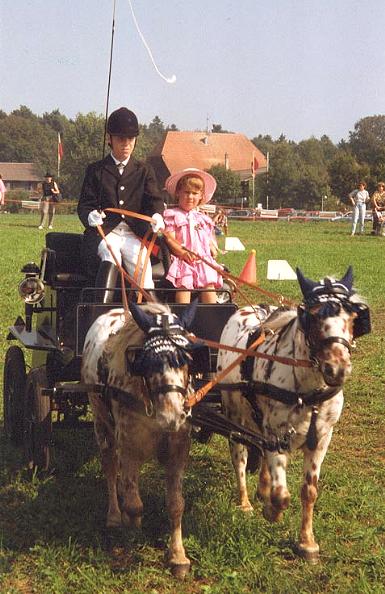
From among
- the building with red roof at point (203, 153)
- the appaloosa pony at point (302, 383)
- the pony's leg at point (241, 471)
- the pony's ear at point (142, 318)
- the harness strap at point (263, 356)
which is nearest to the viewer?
A: the appaloosa pony at point (302, 383)

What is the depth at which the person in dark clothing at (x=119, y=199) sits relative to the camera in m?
6.84

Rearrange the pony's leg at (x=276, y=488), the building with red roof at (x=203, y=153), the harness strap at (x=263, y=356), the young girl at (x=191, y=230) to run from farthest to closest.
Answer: the building with red roof at (x=203, y=153), the young girl at (x=191, y=230), the pony's leg at (x=276, y=488), the harness strap at (x=263, y=356)

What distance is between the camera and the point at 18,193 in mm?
71562

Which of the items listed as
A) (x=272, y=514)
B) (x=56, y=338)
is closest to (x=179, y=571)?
(x=272, y=514)

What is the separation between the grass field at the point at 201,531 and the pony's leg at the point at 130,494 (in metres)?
0.26

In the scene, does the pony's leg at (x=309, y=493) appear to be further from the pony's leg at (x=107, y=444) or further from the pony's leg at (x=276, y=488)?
the pony's leg at (x=107, y=444)

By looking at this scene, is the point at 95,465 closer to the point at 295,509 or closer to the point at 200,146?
the point at 295,509

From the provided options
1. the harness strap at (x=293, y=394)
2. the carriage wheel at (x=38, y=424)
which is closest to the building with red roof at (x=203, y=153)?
the carriage wheel at (x=38, y=424)

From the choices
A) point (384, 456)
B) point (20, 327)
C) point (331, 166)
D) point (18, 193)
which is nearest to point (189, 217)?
point (20, 327)

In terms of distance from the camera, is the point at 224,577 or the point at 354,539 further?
the point at 354,539

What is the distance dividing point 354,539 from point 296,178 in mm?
70139

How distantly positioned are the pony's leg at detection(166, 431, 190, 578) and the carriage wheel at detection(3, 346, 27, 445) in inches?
103

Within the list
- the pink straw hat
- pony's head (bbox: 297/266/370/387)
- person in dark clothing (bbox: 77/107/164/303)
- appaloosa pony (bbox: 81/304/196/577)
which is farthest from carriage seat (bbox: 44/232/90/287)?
pony's head (bbox: 297/266/370/387)

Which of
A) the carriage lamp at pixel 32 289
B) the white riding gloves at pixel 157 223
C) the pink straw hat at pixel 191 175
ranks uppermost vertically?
the pink straw hat at pixel 191 175
